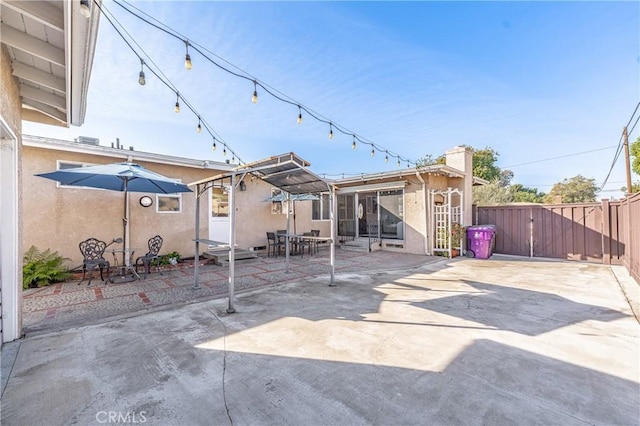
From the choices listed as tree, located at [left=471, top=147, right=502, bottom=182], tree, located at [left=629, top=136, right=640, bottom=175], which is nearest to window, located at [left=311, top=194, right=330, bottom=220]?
tree, located at [left=471, top=147, right=502, bottom=182]

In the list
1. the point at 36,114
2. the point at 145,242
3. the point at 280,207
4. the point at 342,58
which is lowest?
the point at 145,242

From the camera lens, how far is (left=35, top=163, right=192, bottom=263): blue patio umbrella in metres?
5.20

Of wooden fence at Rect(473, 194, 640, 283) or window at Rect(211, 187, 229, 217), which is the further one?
window at Rect(211, 187, 229, 217)

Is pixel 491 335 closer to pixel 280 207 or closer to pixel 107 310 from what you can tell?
pixel 107 310

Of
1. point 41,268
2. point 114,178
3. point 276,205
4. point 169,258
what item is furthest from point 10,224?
point 276,205

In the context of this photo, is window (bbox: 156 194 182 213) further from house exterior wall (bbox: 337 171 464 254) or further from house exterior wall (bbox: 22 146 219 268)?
house exterior wall (bbox: 337 171 464 254)

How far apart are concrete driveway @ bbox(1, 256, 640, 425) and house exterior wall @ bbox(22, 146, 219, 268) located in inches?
181

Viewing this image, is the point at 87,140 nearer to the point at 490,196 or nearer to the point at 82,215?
the point at 82,215

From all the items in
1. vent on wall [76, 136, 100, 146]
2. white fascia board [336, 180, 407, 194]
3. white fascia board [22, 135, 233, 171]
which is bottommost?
white fascia board [336, 180, 407, 194]

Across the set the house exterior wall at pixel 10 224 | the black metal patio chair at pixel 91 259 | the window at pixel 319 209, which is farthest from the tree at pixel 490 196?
Answer: the house exterior wall at pixel 10 224

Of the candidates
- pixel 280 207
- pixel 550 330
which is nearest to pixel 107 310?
pixel 550 330

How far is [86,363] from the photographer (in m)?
2.74

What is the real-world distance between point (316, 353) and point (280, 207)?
28.3 feet

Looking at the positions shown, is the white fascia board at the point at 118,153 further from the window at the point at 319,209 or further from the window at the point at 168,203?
the window at the point at 319,209
